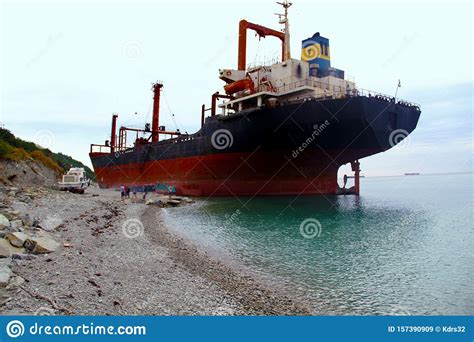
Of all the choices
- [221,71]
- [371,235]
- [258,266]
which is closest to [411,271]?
[258,266]

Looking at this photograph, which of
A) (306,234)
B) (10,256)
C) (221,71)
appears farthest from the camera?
(221,71)

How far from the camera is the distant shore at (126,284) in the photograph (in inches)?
197

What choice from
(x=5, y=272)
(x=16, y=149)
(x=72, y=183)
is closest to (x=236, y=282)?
(x=5, y=272)

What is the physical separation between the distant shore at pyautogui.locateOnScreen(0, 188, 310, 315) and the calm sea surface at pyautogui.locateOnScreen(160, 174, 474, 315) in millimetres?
1116

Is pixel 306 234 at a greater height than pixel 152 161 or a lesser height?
lesser

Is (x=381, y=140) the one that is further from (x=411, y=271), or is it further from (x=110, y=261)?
(x=110, y=261)

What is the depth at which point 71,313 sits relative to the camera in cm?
464

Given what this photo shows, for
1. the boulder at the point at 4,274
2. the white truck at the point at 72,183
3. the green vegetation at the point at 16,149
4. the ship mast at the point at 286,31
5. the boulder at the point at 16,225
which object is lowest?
the boulder at the point at 4,274

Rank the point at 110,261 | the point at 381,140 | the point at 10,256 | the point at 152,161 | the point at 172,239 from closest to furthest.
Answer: the point at 10,256, the point at 110,261, the point at 172,239, the point at 381,140, the point at 152,161

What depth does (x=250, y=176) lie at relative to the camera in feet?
104

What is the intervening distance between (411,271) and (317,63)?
26.5 metres
